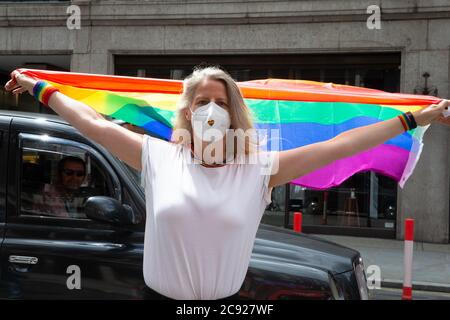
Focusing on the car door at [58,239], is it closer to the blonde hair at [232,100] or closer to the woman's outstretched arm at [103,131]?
the woman's outstretched arm at [103,131]

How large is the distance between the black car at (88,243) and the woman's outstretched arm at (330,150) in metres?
1.09

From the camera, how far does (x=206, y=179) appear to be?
192 centimetres

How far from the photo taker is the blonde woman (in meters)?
1.87

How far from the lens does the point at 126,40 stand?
14.0 m

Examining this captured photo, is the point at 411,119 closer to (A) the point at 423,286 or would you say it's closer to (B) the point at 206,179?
(B) the point at 206,179

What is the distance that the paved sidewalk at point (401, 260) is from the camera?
820 cm

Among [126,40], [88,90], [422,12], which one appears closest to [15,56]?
[126,40]

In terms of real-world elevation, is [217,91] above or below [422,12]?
below

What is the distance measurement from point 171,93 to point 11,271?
1574 mm

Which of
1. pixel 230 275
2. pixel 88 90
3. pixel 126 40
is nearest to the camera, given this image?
pixel 230 275

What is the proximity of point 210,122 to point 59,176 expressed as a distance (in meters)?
1.76

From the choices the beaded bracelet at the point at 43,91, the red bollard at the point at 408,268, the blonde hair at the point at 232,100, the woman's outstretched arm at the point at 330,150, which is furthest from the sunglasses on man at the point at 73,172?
the red bollard at the point at 408,268

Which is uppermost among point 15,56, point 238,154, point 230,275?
point 15,56

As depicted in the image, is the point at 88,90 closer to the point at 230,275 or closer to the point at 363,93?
the point at 363,93
